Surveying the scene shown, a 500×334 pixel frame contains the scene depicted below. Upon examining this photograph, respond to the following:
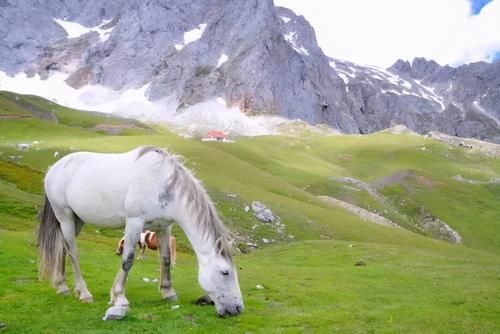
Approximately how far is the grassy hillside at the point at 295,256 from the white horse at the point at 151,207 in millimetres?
1046

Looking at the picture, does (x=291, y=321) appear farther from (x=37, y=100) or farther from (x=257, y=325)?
(x=37, y=100)

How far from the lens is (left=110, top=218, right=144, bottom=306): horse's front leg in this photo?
13.8 meters

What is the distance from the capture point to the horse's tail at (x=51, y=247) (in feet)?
53.0

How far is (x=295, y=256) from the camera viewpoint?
40.3 m

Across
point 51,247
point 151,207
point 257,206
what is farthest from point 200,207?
point 257,206

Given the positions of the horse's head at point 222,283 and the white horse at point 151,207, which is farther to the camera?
the white horse at point 151,207

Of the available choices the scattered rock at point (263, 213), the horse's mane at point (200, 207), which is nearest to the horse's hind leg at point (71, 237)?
the horse's mane at point (200, 207)

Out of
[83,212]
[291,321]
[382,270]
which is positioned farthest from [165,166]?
[382,270]

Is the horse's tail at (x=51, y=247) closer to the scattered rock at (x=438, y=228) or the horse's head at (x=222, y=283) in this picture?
the horse's head at (x=222, y=283)

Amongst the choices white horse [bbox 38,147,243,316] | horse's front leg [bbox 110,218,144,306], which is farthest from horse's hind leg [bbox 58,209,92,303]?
horse's front leg [bbox 110,218,144,306]

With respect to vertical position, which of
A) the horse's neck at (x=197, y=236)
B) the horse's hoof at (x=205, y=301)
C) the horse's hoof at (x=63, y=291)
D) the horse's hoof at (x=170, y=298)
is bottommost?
the horse's hoof at (x=63, y=291)

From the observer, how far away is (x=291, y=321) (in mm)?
14281

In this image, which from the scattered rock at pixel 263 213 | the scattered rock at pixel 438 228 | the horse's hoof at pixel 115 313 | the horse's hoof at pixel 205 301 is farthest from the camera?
the scattered rock at pixel 438 228

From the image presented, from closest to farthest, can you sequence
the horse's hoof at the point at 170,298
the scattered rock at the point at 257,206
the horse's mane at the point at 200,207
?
the horse's mane at the point at 200,207, the horse's hoof at the point at 170,298, the scattered rock at the point at 257,206
